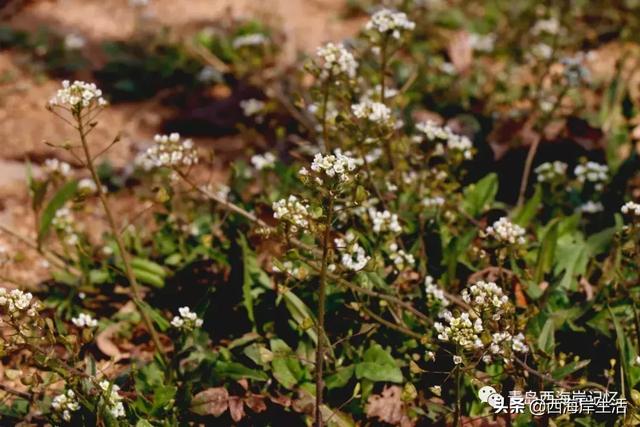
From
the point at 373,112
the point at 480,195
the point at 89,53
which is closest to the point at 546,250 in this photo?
the point at 480,195

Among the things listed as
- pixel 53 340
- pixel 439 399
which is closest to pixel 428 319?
pixel 439 399

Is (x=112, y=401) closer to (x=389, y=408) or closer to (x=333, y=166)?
(x=389, y=408)

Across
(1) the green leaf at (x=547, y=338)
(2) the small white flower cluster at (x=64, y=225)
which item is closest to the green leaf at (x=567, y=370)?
(1) the green leaf at (x=547, y=338)

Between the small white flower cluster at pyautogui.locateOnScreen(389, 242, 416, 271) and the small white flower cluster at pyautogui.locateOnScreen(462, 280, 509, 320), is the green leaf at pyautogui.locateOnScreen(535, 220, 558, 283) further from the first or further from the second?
the small white flower cluster at pyautogui.locateOnScreen(462, 280, 509, 320)

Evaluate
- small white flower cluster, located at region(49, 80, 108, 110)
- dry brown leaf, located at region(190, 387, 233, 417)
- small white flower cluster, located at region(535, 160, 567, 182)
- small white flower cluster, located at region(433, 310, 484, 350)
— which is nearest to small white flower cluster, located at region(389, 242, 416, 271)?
small white flower cluster, located at region(433, 310, 484, 350)

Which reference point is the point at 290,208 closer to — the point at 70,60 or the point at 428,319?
the point at 428,319

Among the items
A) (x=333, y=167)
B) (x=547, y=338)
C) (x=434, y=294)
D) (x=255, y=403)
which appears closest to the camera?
(x=333, y=167)

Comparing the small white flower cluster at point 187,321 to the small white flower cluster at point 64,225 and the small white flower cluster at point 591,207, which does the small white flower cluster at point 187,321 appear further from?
the small white flower cluster at point 591,207
